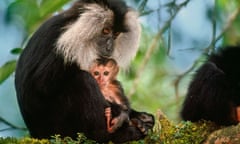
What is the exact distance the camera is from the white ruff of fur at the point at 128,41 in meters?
5.98

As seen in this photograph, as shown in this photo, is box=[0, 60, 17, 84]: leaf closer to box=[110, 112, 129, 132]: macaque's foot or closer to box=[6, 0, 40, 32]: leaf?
box=[6, 0, 40, 32]: leaf

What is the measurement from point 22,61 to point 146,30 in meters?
2.39

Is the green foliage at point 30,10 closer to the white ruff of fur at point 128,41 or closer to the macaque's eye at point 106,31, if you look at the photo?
the macaque's eye at point 106,31

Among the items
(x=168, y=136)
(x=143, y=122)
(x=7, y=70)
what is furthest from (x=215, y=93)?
(x=7, y=70)

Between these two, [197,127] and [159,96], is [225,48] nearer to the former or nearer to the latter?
[197,127]

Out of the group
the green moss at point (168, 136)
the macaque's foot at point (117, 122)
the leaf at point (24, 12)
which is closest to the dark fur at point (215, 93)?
the green moss at point (168, 136)

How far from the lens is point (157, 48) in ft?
21.7

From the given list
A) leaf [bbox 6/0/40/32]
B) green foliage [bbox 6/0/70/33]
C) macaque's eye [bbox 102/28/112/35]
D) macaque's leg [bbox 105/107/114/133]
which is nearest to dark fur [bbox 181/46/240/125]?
macaque's leg [bbox 105/107/114/133]

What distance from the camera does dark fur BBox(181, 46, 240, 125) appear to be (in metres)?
4.63

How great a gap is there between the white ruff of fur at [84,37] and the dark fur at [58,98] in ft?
0.26

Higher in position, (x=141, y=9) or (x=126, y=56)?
(x=141, y=9)


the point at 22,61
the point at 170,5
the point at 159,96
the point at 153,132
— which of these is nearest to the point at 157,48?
the point at 170,5

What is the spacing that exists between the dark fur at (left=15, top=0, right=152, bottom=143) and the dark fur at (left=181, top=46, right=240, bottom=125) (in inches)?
22.8

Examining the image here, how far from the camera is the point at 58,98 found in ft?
16.4
